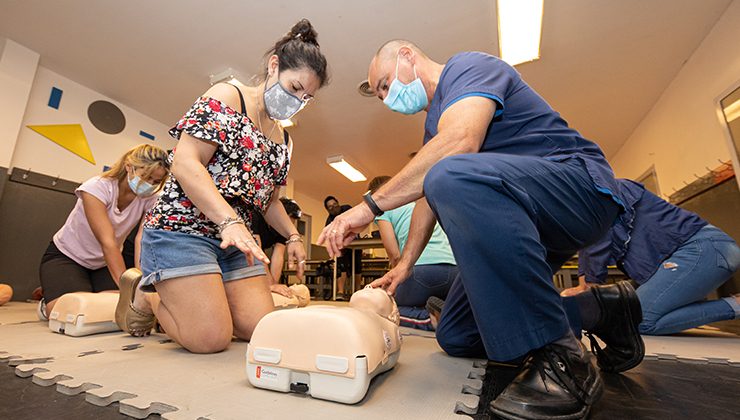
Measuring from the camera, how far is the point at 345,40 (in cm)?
342

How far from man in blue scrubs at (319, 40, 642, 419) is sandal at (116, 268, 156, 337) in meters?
1.31

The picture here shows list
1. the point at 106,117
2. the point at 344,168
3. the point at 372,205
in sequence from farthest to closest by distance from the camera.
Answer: the point at 344,168, the point at 106,117, the point at 372,205

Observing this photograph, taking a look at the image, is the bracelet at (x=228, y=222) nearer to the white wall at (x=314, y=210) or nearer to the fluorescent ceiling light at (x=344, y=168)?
the fluorescent ceiling light at (x=344, y=168)

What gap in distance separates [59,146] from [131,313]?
3.68 meters

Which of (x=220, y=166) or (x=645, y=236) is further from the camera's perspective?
(x=645, y=236)

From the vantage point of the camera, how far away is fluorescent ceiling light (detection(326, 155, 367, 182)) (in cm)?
641

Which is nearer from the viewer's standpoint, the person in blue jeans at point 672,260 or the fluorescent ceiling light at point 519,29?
the person in blue jeans at point 672,260

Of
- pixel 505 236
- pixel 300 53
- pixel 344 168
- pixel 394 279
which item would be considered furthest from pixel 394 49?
pixel 344 168

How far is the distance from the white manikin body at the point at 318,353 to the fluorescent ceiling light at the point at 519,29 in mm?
2979

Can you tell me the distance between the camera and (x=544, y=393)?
→ 0.67m

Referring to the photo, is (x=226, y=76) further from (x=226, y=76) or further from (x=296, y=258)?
(x=296, y=258)

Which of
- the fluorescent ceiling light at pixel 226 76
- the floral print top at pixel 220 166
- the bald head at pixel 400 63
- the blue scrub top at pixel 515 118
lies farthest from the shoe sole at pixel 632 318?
the fluorescent ceiling light at pixel 226 76

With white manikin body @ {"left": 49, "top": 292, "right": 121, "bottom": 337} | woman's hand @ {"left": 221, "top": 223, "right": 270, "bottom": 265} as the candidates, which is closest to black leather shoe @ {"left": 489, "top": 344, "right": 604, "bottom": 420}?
woman's hand @ {"left": 221, "top": 223, "right": 270, "bottom": 265}

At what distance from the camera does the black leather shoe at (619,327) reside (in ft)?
3.26
